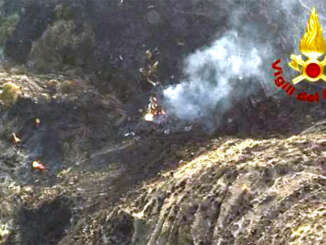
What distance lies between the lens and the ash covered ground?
1473 cm

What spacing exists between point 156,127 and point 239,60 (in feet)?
19.9

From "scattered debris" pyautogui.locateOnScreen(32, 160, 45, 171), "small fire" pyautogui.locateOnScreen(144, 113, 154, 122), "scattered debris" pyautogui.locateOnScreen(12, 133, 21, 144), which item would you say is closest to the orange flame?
"small fire" pyautogui.locateOnScreen(144, 113, 154, 122)

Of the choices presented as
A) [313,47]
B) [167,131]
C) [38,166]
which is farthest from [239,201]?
[38,166]

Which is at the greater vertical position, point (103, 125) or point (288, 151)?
point (103, 125)

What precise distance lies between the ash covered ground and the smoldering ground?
0.26ft

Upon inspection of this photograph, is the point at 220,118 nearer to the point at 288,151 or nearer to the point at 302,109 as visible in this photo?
the point at 302,109

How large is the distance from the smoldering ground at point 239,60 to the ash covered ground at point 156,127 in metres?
0.08

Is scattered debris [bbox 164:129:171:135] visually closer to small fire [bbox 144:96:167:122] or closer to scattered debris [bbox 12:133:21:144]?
small fire [bbox 144:96:167:122]

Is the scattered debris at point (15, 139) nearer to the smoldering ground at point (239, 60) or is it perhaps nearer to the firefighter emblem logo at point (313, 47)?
the smoldering ground at point (239, 60)

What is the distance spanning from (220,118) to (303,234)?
1200cm

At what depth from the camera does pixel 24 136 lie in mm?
25109

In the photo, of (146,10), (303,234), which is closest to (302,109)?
(303,234)

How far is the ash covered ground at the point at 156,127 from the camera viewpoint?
1473 centimetres

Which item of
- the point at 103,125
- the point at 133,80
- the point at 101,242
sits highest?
the point at 133,80
